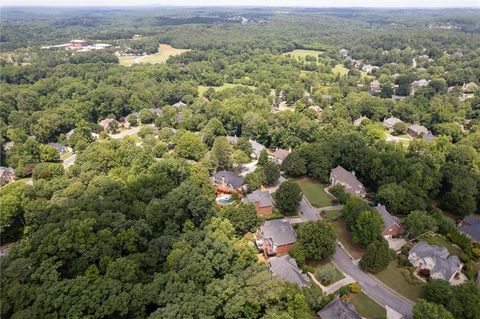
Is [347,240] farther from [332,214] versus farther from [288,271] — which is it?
[288,271]

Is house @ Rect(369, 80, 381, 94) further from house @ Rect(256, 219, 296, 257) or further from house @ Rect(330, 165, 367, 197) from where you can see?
house @ Rect(256, 219, 296, 257)

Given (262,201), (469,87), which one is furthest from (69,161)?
(469,87)

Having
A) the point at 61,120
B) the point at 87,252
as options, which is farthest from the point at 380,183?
the point at 61,120

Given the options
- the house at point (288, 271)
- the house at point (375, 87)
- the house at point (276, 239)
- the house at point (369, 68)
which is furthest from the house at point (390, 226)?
the house at point (369, 68)

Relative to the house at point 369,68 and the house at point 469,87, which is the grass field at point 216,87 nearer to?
the house at point 369,68

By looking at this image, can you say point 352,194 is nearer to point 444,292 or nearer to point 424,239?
point 424,239
